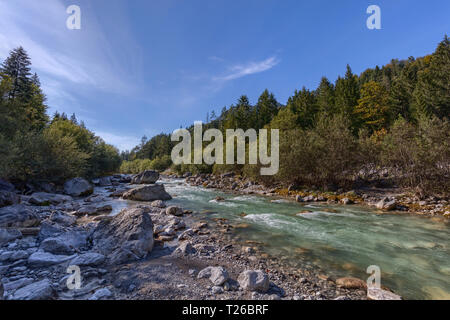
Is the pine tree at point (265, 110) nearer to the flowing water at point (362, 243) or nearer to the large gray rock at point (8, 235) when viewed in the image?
the flowing water at point (362, 243)

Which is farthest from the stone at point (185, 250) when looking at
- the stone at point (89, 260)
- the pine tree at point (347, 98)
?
the pine tree at point (347, 98)

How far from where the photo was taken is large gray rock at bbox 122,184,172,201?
18.0m

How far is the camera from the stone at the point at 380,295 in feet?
13.7

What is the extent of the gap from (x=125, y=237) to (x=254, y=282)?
4.73m

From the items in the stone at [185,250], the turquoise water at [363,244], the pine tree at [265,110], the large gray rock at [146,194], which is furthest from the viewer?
the pine tree at [265,110]

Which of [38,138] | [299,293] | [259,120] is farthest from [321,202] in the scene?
[259,120]

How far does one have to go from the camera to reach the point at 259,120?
2229 inches

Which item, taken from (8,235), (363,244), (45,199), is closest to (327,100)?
(363,244)

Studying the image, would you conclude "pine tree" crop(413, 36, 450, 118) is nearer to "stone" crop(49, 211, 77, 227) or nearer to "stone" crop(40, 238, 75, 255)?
"stone" crop(40, 238, 75, 255)

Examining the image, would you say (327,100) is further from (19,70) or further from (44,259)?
(19,70)

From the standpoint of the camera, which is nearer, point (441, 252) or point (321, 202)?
point (441, 252)

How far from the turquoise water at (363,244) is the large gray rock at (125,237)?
170 inches
